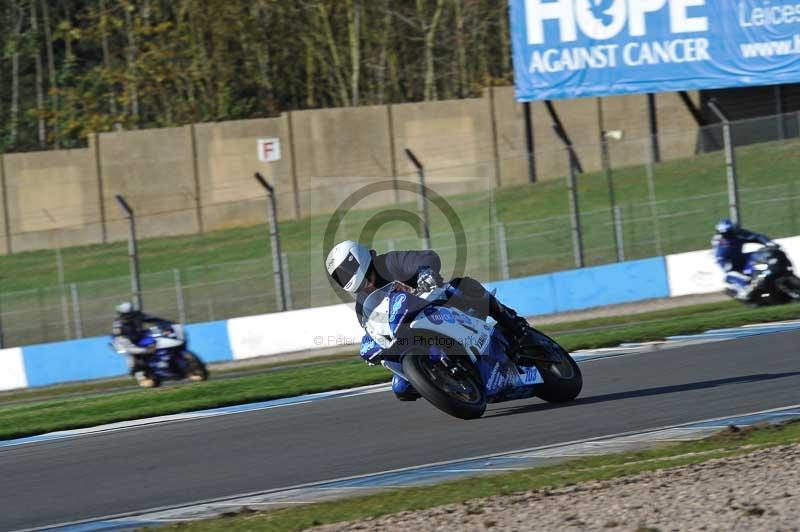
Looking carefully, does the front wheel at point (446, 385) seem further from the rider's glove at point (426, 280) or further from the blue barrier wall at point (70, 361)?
the blue barrier wall at point (70, 361)

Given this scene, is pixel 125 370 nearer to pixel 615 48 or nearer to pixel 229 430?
pixel 229 430

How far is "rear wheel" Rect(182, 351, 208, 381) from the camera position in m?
17.4

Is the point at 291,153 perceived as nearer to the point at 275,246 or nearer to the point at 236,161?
the point at 236,161

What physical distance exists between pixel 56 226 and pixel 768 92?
59.2 ft

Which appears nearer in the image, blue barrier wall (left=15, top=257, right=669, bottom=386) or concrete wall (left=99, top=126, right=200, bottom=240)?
blue barrier wall (left=15, top=257, right=669, bottom=386)

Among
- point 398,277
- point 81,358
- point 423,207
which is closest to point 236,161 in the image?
point 81,358

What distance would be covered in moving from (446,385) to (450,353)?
227 millimetres

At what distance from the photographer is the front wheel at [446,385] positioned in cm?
800

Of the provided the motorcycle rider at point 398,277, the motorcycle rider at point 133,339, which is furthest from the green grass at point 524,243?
the motorcycle rider at point 398,277

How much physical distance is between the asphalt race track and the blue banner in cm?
1685

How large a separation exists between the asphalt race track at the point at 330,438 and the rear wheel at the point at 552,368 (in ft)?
0.43

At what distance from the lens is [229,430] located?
9.67 metres

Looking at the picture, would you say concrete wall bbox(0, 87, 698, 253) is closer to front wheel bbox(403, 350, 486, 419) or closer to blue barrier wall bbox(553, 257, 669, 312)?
blue barrier wall bbox(553, 257, 669, 312)

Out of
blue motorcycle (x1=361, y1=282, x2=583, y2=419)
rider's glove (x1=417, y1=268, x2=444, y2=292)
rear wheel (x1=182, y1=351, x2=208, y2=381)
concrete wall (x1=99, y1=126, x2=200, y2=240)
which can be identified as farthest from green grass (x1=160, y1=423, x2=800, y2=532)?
concrete wall (x1=99, y1=126, x2=200, y2=240)
